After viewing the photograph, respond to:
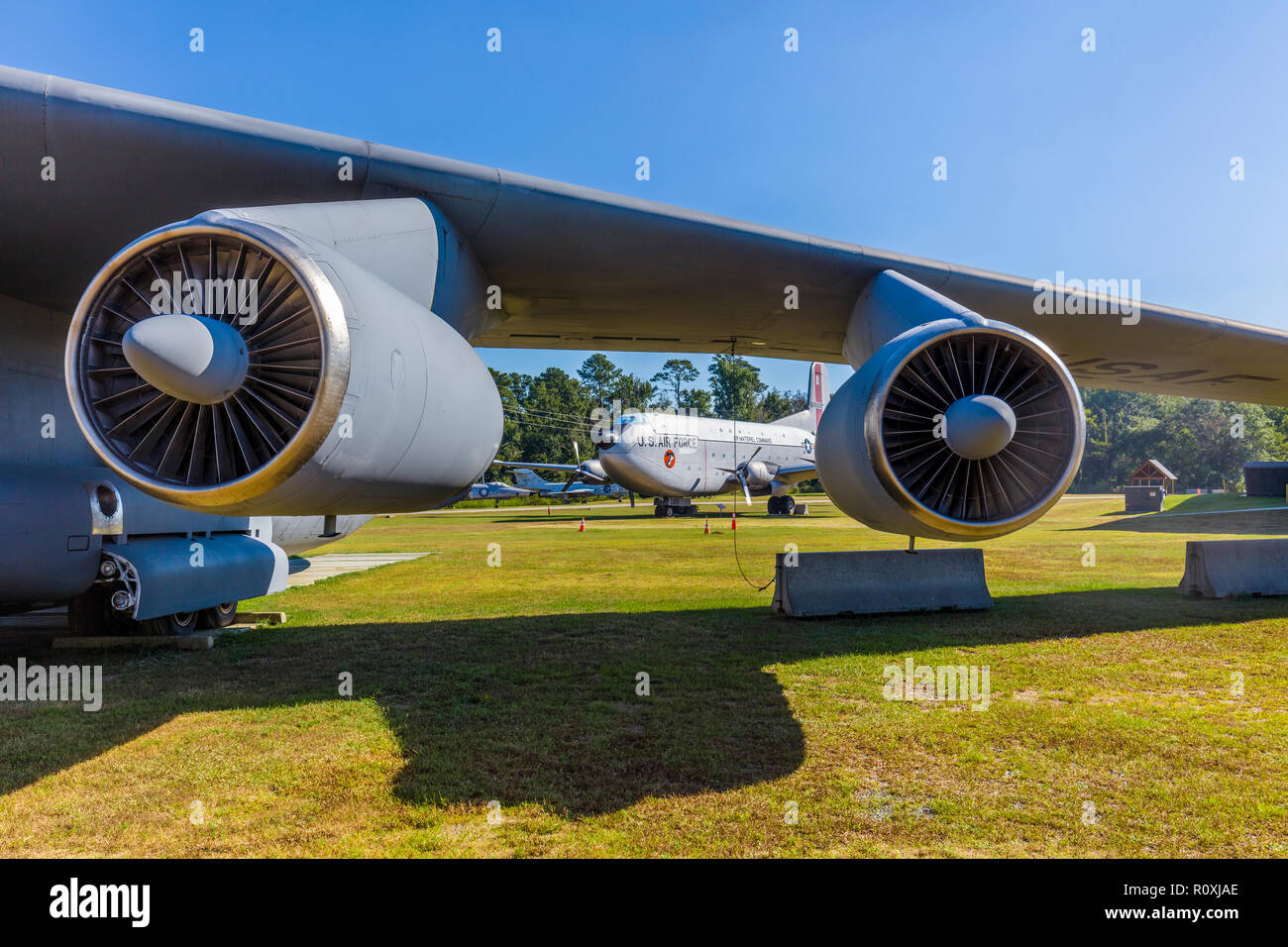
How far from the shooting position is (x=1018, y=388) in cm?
484

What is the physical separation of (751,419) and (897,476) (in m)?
95.4

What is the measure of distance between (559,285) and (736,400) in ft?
306

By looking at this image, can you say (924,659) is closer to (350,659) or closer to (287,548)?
(350,659)

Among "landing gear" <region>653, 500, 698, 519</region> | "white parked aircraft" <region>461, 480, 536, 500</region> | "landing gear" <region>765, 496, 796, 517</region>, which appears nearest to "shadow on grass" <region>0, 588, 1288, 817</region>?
"landing gear" <region>653, 500, 698, 519</region>

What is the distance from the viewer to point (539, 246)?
6.49 metres

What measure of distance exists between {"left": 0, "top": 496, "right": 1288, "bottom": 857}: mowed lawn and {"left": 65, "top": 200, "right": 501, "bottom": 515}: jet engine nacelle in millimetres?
1714

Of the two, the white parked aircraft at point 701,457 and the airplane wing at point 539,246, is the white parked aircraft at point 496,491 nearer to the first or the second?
the white parked aircraft at point 701,457

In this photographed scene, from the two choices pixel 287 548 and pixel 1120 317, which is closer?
pixel 1120 317

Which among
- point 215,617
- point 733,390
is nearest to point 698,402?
point 733,390

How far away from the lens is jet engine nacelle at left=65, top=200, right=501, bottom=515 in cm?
341

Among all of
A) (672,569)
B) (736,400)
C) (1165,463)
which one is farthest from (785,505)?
(1165,463)

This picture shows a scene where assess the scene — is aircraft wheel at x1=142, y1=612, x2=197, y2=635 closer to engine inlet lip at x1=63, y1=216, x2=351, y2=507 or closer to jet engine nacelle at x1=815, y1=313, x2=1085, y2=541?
engine inlet lip at x1=63, y1=216, x2=351, y2=507

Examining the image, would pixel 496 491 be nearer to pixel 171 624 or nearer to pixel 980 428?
pixel 171 624

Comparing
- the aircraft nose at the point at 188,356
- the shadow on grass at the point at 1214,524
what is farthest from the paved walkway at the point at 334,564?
the shadow on grass at the point at 1214,524
